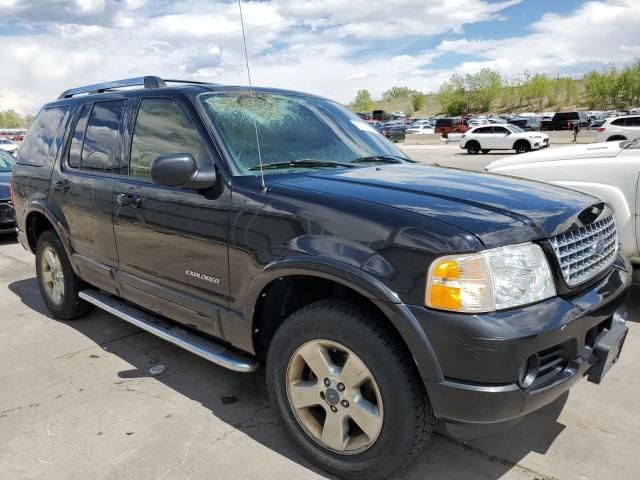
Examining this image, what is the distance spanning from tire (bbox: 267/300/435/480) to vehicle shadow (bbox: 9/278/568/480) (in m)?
0.19

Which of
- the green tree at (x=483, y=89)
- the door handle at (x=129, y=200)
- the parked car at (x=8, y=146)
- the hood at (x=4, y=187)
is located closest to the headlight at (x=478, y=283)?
the door handle at (x=129, y=200)

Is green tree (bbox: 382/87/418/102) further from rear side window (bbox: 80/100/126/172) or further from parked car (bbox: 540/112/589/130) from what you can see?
rear side window (bbox: 80/100/126/172)

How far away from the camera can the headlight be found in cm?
207

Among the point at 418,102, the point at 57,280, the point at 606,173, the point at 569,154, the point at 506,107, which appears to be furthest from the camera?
the point at 418,102

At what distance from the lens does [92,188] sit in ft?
12.6

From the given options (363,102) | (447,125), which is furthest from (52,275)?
(363,102)

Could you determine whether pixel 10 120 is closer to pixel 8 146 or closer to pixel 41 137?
pixel 8 146

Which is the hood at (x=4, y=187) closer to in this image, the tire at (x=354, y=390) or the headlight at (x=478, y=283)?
the tire at (x=354, y=390)

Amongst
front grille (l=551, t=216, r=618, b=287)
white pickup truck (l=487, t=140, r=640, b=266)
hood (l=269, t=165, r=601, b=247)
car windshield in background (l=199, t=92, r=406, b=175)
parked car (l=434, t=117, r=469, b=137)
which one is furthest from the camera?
parked car (l=434, t=117, r=469, b=137)

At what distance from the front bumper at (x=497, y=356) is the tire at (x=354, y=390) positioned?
13cm

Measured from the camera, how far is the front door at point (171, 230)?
295 cm

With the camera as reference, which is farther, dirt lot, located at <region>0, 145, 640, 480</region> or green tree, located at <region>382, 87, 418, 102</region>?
green tree, located at <region>382, 87, 418, 102</region>

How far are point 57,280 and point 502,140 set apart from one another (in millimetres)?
27968

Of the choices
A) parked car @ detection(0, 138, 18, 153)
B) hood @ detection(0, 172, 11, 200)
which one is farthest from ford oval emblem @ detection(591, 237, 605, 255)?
parked car @ detection(0, 138, 18, 153)
